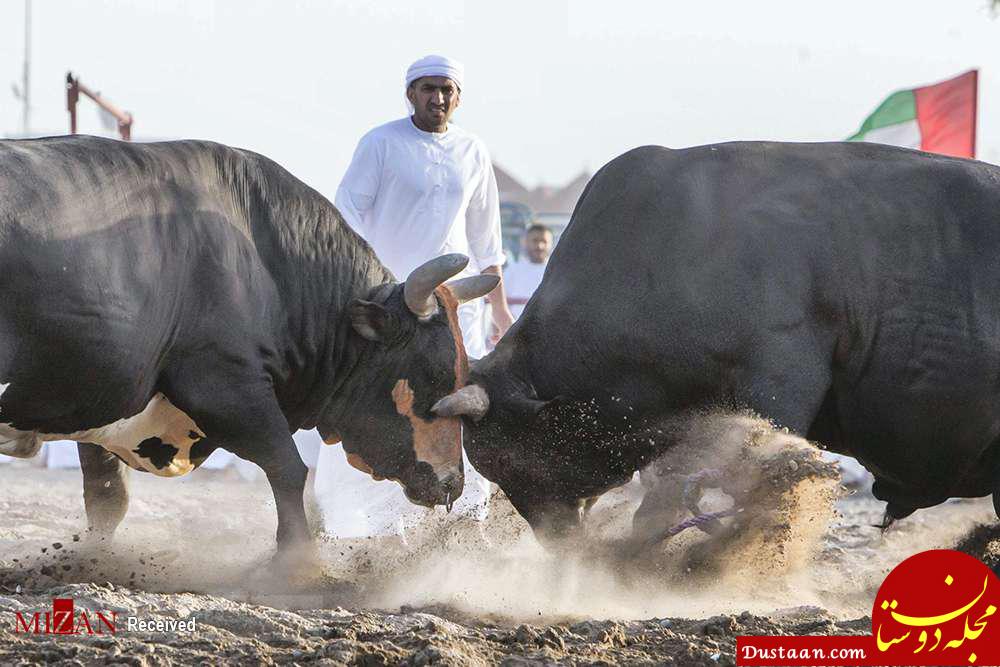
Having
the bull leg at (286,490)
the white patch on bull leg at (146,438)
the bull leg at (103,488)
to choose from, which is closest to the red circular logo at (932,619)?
the bull leg at (286,490)

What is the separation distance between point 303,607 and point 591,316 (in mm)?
1378

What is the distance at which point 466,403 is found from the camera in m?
5.20

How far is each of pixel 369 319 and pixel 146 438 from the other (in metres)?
0.89

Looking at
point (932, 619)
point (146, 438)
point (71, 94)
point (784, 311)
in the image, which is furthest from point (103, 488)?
point (932, 619)

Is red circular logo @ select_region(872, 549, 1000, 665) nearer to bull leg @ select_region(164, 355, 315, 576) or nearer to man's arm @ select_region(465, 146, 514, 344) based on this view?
bull leg @ select_region(164, 355, 315, 576)

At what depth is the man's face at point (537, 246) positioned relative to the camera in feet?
35.3

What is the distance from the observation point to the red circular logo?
3.72m

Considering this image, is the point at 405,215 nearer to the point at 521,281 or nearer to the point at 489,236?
the point at 489,236

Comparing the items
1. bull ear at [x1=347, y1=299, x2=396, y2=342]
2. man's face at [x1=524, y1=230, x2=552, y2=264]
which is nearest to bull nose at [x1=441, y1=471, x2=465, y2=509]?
bull ear at [x1=347, y1=299, x2=396, y2=342]

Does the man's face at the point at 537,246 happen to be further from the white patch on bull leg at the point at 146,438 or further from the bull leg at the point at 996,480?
the bull leg at the point at 996,480

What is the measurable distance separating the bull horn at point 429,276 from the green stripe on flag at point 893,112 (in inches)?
270

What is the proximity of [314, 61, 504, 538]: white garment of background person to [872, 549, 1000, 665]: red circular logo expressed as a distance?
8.98 ft

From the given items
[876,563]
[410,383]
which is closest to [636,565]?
[410,383]

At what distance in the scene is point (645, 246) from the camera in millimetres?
5012
